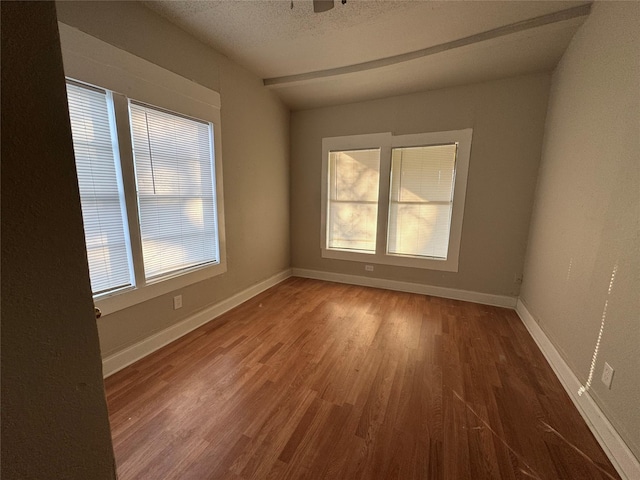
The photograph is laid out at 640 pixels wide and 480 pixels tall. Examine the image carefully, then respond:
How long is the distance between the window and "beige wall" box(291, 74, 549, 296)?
6.86ft

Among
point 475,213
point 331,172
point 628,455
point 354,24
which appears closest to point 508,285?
point 475,213

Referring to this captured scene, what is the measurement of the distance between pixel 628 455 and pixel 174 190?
3.29m

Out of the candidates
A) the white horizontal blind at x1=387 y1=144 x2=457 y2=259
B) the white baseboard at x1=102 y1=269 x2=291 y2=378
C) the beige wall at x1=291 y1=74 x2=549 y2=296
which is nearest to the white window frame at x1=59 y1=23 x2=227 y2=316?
the white baseboard at x1=102 y1=269 x2=291 y2=378

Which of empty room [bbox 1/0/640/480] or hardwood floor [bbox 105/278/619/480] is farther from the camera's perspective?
hardwood floor [bbox 105/278/619/480]

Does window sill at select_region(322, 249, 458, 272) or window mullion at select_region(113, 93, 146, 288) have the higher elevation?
window mullion at select_region(113, 93, 146, 288)

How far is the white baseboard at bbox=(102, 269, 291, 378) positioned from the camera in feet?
6.16

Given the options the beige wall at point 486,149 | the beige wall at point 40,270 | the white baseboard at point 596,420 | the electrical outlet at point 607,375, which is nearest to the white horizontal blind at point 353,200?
the beige wall at point 486,149

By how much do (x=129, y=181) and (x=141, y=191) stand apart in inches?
4.7

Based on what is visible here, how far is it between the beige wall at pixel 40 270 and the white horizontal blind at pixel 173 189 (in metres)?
1.77

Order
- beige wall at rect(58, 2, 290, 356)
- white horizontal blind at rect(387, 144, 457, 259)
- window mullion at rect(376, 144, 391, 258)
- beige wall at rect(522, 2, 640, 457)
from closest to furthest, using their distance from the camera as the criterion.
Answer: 1. beige wall at rect(522, 2, 640, 457)
2. beige wall at rect(58, 2, 290, 356)
3. white horizontal blind at rect(387, 144, 457, 259)
4. window mullion at rect(376, 144, 391, 258)

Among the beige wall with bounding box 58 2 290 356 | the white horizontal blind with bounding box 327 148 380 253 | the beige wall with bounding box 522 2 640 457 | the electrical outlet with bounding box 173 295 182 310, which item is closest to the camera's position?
the beige wall with bounding box 522 2 640 457

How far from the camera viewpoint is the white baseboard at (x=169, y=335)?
1.88 meters

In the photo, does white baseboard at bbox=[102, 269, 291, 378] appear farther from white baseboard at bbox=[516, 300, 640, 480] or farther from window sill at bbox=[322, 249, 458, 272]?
white baseboard at bbox=[516, 300, 640, 480]

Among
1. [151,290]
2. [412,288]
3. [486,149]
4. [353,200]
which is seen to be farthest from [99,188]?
[486,149]
